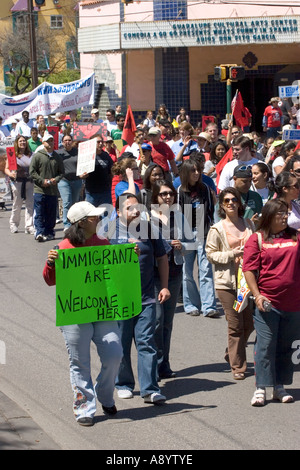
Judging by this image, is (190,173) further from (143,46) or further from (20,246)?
(143,46)

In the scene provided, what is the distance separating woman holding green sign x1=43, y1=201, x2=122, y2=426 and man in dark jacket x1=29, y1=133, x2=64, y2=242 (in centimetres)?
853

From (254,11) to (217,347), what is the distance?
23143mm

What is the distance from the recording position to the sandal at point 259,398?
6.74 metres

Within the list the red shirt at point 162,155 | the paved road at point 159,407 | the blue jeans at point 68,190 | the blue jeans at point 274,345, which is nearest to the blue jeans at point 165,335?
the paved road at point 159,407

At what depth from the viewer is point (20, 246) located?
48.5ft

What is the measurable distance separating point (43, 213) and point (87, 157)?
8.30 feet

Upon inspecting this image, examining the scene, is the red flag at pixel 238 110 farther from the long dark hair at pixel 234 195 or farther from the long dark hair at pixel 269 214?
the long dark hair at pixel 269 214

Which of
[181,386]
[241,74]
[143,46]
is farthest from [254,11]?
[181,386]

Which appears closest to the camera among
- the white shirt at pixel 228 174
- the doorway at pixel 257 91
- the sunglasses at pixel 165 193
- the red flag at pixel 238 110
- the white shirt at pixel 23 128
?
the sunglasses at pixel 165 193

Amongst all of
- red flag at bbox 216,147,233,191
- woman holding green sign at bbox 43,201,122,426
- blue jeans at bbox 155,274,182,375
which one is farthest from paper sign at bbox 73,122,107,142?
woman holding green sign at bbox 43,201,122,426

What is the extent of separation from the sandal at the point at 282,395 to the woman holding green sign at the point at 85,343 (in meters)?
1.29

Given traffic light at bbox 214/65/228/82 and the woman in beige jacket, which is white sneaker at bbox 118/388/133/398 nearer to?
the woman in beige jacket

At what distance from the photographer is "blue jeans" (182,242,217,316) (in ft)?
32.3

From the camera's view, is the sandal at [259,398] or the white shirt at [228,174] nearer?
the sandal at [259,398]
